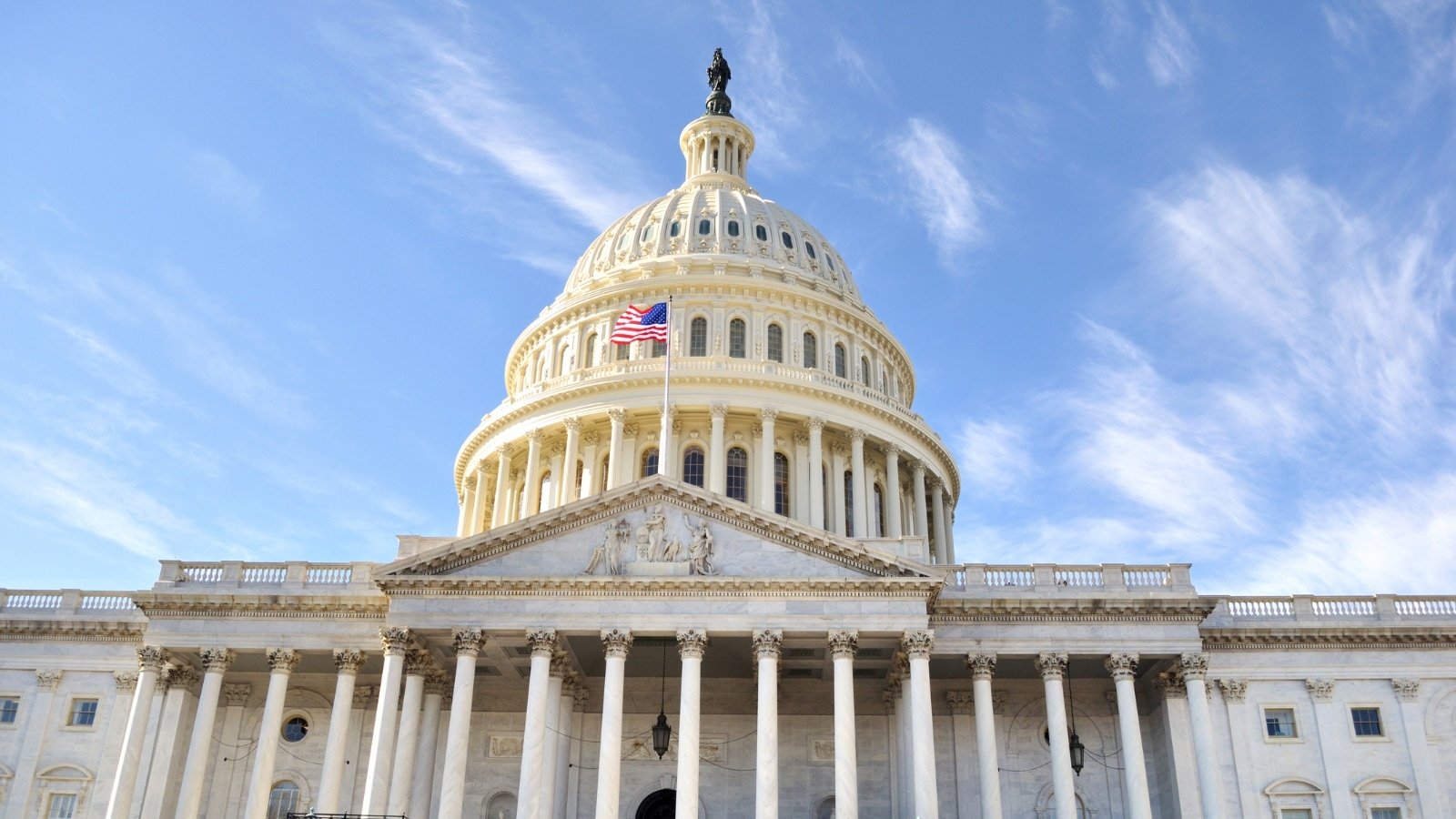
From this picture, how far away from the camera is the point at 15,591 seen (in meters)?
46.4

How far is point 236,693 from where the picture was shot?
45156 millimetres

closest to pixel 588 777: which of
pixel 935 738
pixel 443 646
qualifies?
pixel 443 646

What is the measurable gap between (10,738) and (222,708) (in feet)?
23.4

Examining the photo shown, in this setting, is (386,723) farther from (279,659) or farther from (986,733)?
(986,733)

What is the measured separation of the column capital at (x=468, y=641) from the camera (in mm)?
38500

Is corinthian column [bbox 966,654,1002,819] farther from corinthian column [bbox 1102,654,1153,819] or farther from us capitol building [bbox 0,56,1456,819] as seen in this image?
corinthian column [bbox 1102,654,1153,819]

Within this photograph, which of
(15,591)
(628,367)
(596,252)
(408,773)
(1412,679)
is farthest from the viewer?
(596,252)

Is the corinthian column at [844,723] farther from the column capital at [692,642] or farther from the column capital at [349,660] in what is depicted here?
the column capital at [349,660]

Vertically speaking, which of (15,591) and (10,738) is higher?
(15,591)

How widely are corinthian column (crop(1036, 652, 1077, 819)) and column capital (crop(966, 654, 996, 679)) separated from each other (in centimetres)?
152

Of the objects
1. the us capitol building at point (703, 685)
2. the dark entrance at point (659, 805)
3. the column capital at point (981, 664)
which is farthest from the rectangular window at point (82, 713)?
the column capital at point (981, 664)

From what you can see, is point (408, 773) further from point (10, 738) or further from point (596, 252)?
point (596, 252)

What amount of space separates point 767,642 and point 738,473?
21175 mm

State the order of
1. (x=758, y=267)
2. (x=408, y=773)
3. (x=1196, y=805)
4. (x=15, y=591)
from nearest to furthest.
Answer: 1. (x=408, y=773)
2. (x=1196, y=805)
3. (x=15, y=591)
4. (x=758, y=267)
